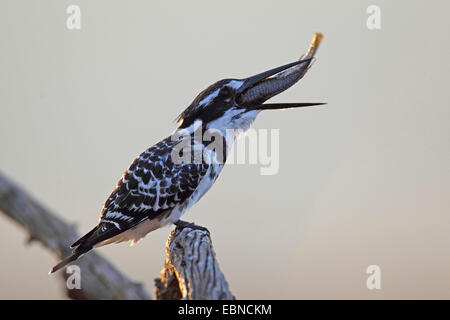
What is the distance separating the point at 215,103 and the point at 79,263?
3.34 m

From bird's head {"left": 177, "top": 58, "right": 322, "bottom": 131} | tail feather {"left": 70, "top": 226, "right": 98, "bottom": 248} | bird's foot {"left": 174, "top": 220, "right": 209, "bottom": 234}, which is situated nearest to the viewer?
tail feather {"left": 70, "top": 226, "right": 98, "bottom": 248}

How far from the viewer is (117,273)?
869cm

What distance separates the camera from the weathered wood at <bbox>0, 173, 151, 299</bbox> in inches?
331

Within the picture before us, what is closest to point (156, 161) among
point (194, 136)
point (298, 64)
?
point (194, 136)

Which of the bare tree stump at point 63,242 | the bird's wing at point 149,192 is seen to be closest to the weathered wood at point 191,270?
the bird's wing at point 149,192

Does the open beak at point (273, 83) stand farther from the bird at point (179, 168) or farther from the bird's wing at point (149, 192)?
the bird's wing at point (149, 192)

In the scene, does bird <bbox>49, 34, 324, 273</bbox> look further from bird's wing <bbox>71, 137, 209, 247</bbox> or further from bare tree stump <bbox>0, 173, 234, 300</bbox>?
bare tree stump <bbox>0, 173, 234, 300</bbox>

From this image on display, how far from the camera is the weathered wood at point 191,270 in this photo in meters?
4.30

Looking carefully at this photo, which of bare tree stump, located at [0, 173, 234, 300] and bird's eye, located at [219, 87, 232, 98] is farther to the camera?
bare tree stump, located at [0, 173, 234, 300]

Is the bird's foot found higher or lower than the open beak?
lower

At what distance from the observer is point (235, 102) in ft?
22.3

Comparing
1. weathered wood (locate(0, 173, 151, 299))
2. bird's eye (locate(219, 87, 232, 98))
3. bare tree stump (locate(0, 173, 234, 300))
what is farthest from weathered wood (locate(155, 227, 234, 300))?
weathered wood (locate(0, 173, 151, 299))

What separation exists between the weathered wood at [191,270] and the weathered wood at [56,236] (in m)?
2.56

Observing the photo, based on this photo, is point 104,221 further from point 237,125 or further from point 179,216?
point 237,125
